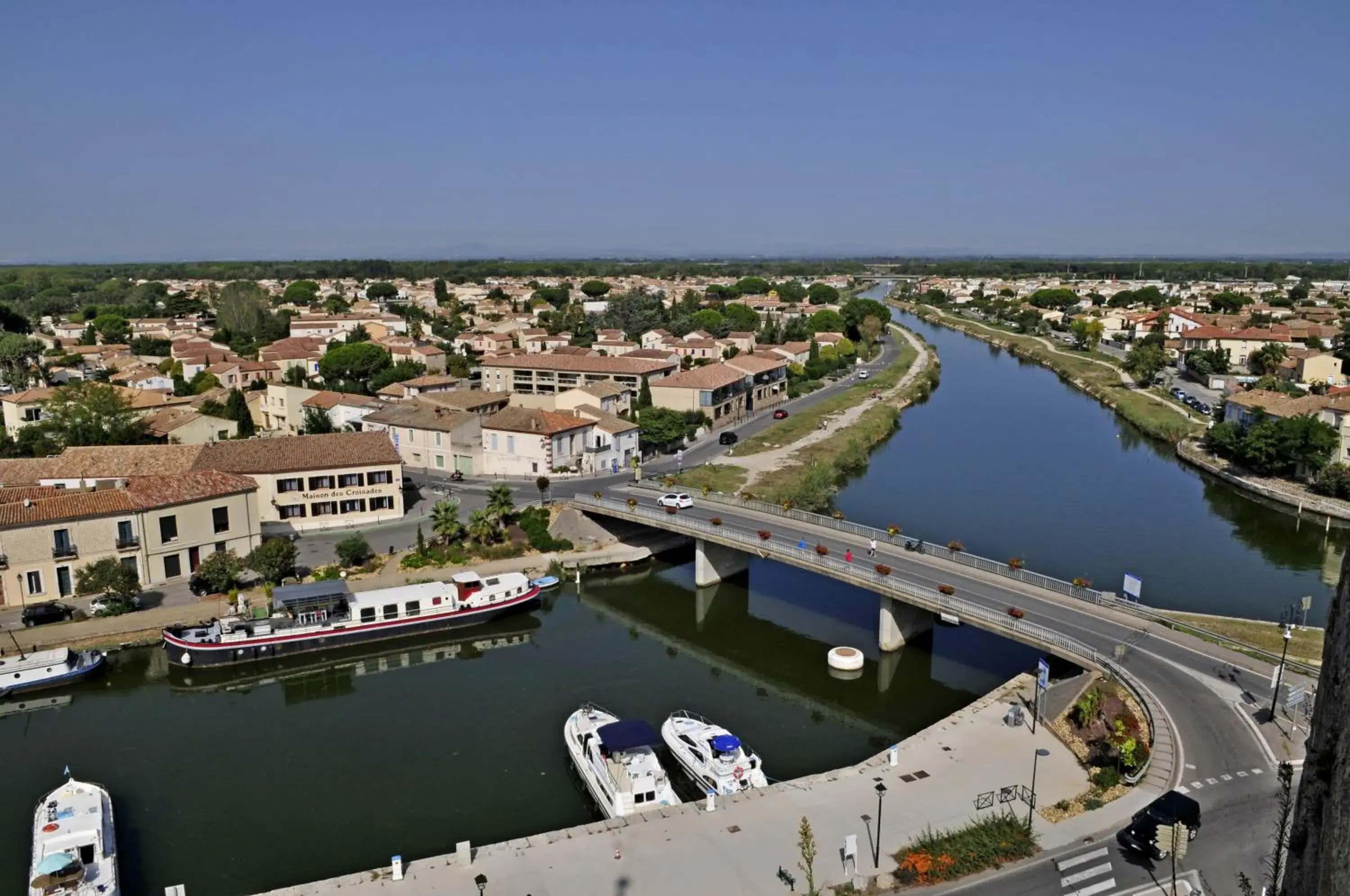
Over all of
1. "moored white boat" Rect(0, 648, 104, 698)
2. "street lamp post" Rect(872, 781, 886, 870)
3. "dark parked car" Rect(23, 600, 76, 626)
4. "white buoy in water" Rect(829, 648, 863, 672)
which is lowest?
"white buoy in water" Rect(829, 648, 863, 672)

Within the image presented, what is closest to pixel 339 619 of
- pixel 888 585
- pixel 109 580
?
pixel 109 580

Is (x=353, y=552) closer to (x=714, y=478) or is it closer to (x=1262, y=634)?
(x=714, y=478)

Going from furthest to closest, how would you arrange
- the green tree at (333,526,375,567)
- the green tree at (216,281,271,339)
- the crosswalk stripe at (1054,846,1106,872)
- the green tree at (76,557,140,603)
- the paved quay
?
the green tree at (216,281,271,339), the green tree at (333,526,375,567), the green tree at (76,557,140,603), the paved quay, the crosswalk stripe at (1054,846,1106,872)

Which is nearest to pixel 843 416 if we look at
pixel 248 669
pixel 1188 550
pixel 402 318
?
pixel 1188 550

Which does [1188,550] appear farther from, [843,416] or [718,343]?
[718,343]

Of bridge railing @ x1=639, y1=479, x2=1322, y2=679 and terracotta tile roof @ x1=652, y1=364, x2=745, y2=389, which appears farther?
terracotta tile roof @ x1=652, y1=364, x2=745, y2=389

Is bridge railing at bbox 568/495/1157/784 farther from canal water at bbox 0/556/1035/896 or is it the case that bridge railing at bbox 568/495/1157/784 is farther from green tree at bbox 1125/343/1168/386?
green tree at bbox 1125/343/1168/386

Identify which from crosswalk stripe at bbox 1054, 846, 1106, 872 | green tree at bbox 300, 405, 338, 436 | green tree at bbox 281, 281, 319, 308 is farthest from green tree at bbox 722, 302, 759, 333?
crosswalk stripe at bbox 1054, 846, 1106, 872
